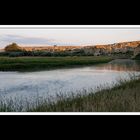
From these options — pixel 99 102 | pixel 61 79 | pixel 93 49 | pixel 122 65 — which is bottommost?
pixel 99 102

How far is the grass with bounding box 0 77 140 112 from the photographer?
22.7ft

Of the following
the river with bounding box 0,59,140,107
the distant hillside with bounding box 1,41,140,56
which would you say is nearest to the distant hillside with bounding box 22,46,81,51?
the distant hillside with bounding box 1,41,140,56

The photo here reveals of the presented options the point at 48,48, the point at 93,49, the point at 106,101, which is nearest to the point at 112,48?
the point at 93,49

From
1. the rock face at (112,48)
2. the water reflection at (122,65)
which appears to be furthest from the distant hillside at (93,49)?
the water reflection at (122,65)

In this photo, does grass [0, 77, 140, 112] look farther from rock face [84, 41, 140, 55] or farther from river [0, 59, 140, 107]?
rock face [84, 41, 140, 55]

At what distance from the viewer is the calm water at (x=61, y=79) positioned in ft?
22.7

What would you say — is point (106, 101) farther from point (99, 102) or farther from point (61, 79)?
point (61, 79)

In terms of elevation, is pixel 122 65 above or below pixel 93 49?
below

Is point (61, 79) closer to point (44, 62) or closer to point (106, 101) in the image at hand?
point (44, 62)

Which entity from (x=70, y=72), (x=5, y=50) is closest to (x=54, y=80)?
(x=70, y=72)

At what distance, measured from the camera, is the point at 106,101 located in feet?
23.0

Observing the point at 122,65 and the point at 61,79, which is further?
the point at 122,65

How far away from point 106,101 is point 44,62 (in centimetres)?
89
